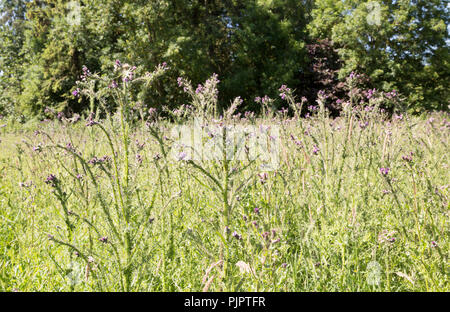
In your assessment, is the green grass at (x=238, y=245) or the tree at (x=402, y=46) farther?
the tree at (x=402, y=46)

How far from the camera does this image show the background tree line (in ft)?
52.5

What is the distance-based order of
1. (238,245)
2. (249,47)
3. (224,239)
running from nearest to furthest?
(224,239) < (238,245) < (249,47)

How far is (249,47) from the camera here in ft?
59.4

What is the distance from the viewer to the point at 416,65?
17.5m

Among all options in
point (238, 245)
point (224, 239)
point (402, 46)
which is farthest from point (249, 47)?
point (224, 239)

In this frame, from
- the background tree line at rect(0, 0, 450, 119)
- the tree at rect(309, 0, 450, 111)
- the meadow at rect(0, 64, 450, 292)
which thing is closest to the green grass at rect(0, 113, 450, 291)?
the meadow at rect(0, 64, 450, 292)

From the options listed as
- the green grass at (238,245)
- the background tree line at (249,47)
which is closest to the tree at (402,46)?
the background tree line at (249,47)

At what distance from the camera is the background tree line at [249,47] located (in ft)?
52.5

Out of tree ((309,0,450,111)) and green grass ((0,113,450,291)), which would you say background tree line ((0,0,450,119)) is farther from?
green grass ((0,113,450,291))

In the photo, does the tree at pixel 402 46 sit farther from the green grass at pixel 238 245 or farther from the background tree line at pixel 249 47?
the green grass at pixel 238 245

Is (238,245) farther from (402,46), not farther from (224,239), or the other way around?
(402,46)
